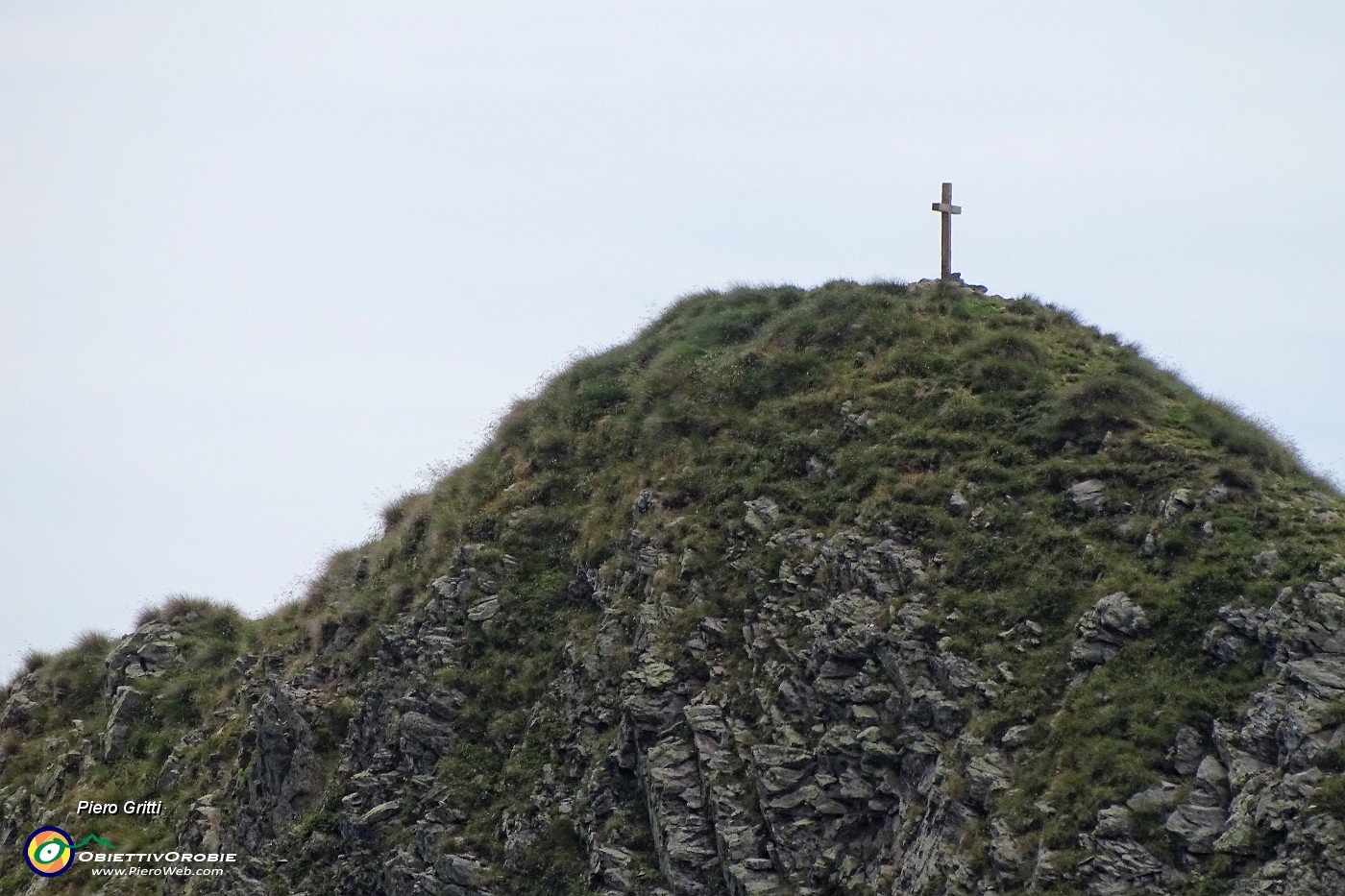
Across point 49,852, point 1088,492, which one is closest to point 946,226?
point 1088,492

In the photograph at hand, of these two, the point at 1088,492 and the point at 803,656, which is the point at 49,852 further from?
the point at 1088,492

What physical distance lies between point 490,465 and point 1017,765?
54.2ft

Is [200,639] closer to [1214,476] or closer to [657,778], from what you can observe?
[657,778]

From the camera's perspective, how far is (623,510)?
30672mm

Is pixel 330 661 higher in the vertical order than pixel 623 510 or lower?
lower

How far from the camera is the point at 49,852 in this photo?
3409 centimetres

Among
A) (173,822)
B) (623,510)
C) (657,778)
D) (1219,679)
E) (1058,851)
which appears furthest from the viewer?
(173,822)

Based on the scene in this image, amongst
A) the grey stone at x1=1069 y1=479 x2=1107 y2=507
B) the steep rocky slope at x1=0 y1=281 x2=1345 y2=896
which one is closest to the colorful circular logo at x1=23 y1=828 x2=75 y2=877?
the steep rocky slope at x1=0 y1=281 x2=1345 y2=896

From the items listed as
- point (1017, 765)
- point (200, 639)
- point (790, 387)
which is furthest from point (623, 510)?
point (200, 639)

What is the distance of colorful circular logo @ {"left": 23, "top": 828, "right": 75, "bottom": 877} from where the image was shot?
3369cm

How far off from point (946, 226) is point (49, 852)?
25902 millimetres

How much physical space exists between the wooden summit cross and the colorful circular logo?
2465cm

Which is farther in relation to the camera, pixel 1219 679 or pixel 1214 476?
pixel 1214 476

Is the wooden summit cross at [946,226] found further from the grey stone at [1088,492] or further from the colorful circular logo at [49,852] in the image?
the colorful circular logo at [49,852]
